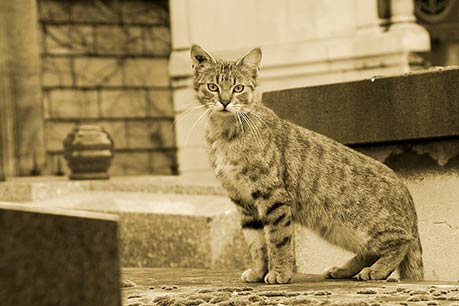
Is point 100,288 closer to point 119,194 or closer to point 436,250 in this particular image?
point 436,250

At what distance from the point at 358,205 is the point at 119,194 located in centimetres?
427

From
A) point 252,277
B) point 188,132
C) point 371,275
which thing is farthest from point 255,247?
point 188,132

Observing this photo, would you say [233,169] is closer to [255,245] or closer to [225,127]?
[225,127]

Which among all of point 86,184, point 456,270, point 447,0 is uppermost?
point 447,0

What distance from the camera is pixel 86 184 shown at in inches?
407

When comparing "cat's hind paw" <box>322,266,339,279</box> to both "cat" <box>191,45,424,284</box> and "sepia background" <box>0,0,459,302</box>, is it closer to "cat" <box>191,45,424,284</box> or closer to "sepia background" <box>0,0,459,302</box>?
"cat" <box>191,45,424,284</box>

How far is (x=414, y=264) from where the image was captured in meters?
6.07

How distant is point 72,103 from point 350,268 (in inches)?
302

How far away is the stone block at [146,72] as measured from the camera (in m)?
13.7

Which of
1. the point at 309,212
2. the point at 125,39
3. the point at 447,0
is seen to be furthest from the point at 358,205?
the point at 125,39

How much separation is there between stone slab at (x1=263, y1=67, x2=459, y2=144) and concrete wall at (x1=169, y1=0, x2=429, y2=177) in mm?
3638

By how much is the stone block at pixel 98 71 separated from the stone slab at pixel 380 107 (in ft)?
21.3

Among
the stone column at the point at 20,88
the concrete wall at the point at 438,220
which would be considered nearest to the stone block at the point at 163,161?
the stone column at the point at 20,88

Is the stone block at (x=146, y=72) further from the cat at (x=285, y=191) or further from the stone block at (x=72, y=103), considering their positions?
the cat at (x=285, y=191)
